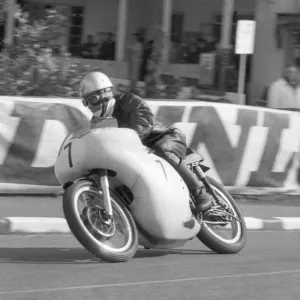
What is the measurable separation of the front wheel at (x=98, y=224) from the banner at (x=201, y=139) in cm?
423

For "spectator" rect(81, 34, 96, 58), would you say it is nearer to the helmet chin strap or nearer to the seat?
the seat

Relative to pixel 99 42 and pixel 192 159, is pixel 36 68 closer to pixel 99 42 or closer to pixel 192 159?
pixel 192 159

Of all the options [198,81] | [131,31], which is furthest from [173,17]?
[198,81]

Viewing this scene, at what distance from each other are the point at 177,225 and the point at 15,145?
4.16m

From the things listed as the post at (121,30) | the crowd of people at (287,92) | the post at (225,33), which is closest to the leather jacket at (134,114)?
the crowd of people at (287,92)

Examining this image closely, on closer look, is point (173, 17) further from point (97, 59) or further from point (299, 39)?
point (299, 39)

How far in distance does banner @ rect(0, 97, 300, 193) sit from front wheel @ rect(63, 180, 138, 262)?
4227 millimetres

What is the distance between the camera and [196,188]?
27.6ft

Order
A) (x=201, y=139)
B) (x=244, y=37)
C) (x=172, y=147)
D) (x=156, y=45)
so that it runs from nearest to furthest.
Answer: (x=172, y=147) → (x=201, y=139) → (x=244, y=37) → (x=156, y=45)

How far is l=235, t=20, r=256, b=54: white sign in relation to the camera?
16000 mm

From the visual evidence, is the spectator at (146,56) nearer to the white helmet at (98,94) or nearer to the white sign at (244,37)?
the white sign at (244,37)

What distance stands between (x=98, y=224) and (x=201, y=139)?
529 centimetres

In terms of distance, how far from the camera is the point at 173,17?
81.0 feet

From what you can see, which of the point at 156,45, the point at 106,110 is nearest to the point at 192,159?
the point at 106,110
